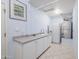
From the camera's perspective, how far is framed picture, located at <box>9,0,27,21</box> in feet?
7.59

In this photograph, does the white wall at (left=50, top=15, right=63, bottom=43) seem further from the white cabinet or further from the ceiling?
the white cabinet

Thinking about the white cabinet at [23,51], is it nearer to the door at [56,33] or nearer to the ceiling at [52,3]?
the ceiling at [52,3]

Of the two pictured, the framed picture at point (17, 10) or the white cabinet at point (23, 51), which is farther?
the framed picture at point (17, 10)

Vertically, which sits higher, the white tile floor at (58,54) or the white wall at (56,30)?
the white wall at (56,30)

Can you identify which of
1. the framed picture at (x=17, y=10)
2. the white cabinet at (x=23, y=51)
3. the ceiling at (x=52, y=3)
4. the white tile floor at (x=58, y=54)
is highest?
the ceiling at (x=52, y=3)

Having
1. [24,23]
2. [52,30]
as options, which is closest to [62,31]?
[52,30]

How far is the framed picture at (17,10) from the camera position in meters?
2.31

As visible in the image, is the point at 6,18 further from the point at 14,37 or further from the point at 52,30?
the point at 52,30

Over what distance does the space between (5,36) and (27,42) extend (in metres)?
0.64

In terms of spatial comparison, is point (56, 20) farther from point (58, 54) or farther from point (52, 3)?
point (58, 54)

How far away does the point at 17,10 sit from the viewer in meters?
2.57

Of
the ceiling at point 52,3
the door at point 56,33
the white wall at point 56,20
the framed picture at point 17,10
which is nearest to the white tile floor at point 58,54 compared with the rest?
the framed picture at point 17,10

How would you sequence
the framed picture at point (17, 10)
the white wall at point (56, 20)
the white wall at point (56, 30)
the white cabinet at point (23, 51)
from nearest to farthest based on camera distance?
the white cabinet at point (23, 51)
the framed picture at point (17, 10)
the white wall at point (56, 30)
the white wall at point (56, 20)

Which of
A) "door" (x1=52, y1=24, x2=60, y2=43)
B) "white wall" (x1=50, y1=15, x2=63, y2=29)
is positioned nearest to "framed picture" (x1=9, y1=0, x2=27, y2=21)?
"door" (x1=52, y1=24, x2=60, y2=43)
